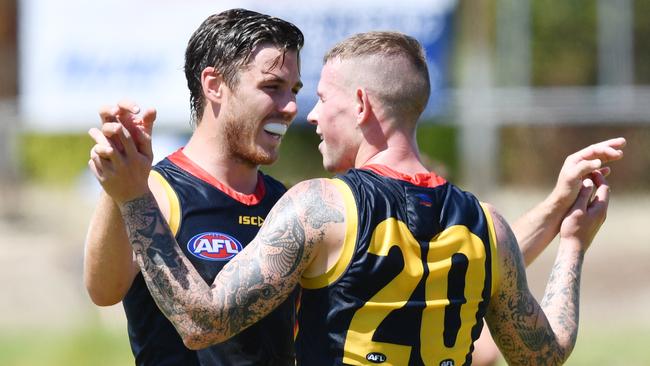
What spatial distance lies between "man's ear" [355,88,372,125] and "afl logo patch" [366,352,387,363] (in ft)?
2.53

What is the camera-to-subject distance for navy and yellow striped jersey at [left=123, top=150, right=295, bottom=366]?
4270mm

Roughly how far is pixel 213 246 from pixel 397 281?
0.92 meters

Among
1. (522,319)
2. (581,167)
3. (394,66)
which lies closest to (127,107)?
(394,66)

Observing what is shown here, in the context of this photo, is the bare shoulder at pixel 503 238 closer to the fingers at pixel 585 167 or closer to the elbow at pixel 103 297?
the fingers at pixel 585 167

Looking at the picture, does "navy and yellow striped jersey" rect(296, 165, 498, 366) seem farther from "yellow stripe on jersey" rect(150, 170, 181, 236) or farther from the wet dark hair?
the wet dark hair

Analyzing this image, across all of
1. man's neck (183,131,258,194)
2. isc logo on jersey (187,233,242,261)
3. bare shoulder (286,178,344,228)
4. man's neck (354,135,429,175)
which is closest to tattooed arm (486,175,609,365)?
man's neck (354,135,429,175)

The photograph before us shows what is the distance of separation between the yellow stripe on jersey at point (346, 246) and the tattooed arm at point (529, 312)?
0.57 m

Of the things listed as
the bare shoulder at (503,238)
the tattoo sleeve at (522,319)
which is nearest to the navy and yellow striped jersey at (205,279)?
the tattoo sleeve at (522,319)

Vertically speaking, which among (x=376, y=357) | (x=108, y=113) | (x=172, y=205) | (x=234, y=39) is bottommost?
(x=376, y=357)

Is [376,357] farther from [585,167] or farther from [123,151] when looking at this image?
[585,167]

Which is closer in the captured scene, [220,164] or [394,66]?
[394,66]

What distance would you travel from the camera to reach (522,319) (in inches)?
157

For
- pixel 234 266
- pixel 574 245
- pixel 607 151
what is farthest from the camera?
pixel 574 245

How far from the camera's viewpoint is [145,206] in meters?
3.47
